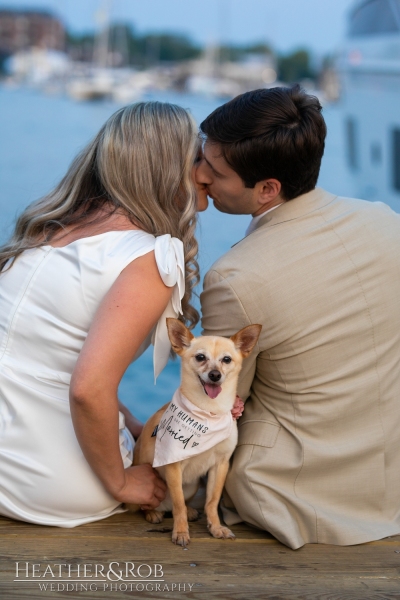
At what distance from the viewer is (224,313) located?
2512 millimetres

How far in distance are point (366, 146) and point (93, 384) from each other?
26.3 ft

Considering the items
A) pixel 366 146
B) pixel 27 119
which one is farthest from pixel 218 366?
pixel 27 119

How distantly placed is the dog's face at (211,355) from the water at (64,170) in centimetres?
69

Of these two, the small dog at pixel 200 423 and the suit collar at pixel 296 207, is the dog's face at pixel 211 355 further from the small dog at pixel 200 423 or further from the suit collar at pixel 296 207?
the suit collar at pixel 296 207

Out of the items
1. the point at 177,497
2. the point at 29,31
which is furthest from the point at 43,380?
the point at 29,31

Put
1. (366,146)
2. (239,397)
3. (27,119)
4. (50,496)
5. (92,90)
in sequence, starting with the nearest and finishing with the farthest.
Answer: (50,496), (239,397), (366,146), (27,119), (92,90)

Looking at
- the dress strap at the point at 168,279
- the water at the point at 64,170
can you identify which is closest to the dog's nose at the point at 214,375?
the dress strap at the point at 168,279

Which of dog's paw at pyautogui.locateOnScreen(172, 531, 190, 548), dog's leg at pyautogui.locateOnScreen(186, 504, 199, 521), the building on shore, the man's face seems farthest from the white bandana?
the building on shore

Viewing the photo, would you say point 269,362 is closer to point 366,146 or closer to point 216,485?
point 216,485

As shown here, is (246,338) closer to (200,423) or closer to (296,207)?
(200,423)

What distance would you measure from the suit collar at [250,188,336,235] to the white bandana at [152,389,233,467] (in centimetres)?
68

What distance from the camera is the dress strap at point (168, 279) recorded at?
235 cm

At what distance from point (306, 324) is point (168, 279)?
49 cm

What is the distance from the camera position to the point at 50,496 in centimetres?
246
